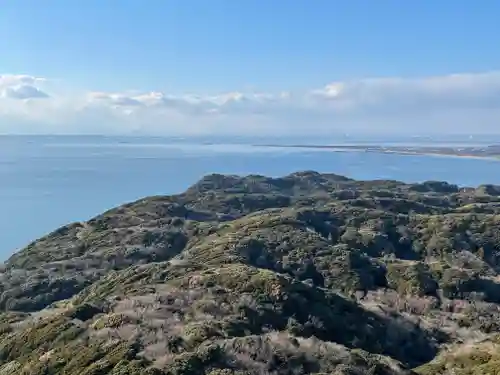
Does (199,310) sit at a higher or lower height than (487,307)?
higher

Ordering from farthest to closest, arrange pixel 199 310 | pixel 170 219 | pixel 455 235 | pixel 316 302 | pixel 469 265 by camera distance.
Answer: pixel 170 219 < pixel 455 235 < pixel 469 265 < pixel 316 302 < pixel 199 310

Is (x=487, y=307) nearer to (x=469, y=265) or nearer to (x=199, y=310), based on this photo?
(x=469, y=265)

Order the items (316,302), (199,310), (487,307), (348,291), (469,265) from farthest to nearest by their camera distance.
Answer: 1. (469,265)
2. (348,291)
3. (487,307)
4. (316,302)
5. (199,310)

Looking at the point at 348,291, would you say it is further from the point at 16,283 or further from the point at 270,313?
the point at 16,283

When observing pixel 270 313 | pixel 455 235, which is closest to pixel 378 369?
pixel 270 313

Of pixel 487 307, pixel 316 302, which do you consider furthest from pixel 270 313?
pixel 487 307

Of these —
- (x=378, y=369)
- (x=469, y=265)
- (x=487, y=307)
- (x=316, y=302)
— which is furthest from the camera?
(x=469, y=265)

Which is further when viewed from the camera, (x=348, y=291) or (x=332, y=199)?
(x=332, y=199)
